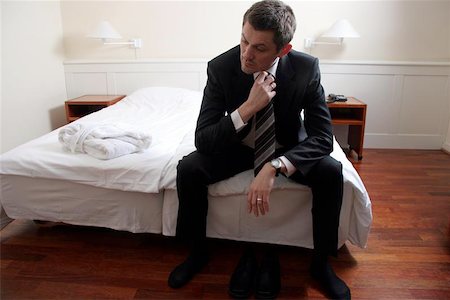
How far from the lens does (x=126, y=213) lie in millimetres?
1562

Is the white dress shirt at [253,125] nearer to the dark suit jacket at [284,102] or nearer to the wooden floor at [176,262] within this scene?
the dark suit jacket at [284,102]

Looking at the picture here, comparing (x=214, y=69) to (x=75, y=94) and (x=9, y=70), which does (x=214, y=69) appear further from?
(x=75, y=94)

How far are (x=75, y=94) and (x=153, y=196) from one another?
7.55 ft

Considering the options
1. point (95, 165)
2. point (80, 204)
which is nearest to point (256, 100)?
point (95, 165)

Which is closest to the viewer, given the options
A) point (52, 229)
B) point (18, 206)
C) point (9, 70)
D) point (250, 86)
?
point (250, 86)

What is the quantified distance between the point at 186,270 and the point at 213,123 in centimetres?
61

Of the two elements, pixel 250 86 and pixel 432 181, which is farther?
pixel 432 181

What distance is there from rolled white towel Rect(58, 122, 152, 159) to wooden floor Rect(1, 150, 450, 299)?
0.45m

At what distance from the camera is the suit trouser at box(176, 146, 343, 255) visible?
1314 mm

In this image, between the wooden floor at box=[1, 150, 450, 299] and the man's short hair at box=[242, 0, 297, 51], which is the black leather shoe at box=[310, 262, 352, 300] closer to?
Result: the wooden floor at box=[1, 150, 450, 299]

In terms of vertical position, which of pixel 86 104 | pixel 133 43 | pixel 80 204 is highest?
pixel 133 43

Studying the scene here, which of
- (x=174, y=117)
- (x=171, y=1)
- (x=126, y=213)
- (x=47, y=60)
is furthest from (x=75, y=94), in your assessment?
(x=126, y=213)

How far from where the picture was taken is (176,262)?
60.7 inches

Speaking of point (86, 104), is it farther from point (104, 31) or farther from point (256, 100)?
point (256, 100)
